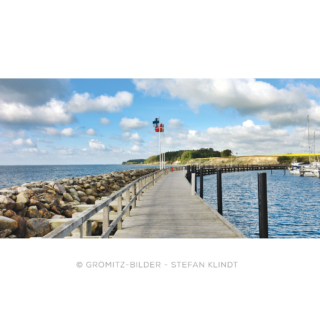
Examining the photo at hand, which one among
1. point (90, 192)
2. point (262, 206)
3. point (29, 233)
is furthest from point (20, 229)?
point (90, 192)

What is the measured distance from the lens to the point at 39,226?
8.27 m

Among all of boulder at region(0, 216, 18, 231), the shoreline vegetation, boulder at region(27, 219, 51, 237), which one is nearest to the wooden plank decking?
boulder at region(27, 219, 51, 237)

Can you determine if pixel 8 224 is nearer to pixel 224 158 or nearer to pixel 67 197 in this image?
pixel 67 197

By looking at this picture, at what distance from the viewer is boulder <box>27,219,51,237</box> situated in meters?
8.09

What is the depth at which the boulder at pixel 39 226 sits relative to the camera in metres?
8.09

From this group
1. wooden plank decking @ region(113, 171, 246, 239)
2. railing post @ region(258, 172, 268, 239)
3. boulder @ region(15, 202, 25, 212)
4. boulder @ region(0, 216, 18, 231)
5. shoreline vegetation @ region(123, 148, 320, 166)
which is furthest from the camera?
shoreline vegetation @ region(123, 148, 320, 166)

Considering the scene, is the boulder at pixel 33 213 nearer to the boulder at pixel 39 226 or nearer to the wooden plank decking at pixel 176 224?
the boulder at pixel 39 226

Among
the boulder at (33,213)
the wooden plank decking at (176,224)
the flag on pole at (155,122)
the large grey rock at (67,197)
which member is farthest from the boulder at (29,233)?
the flag on pole at (155,122)

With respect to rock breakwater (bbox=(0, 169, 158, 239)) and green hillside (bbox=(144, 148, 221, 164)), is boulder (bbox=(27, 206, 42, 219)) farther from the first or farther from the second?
green hillside (bbox=(144, 148, 221, 164))
